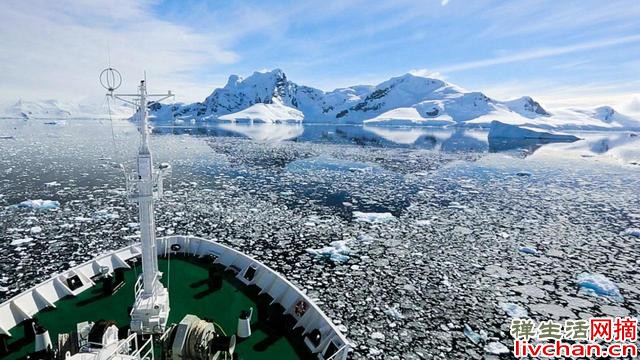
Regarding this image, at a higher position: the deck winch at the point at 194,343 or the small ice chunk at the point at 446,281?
the deck winch at the point at 194,343

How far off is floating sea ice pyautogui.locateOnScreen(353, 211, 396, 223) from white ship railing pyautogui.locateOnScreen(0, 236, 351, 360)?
10.5 meters

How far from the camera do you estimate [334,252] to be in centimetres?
1725

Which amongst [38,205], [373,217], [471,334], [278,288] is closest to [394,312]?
[471,334]

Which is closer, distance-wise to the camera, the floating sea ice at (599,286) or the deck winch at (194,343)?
the deck winch at (194,343)

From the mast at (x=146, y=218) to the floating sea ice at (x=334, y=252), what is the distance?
803 cm

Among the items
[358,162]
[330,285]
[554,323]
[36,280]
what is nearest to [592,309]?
[554,323]

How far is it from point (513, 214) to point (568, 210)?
505 cm

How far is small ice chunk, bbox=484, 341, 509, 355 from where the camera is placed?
35.0ft

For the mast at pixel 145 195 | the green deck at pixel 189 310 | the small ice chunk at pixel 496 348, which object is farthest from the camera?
the small ice chunk at pixel 496 348

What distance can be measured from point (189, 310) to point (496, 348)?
9.72 m

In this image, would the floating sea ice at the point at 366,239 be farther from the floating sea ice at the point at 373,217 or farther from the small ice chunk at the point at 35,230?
the small ice chunk at the point at 35,230

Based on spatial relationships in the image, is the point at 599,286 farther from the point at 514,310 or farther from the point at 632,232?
the point at 632,232

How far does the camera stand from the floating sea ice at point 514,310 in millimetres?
12492

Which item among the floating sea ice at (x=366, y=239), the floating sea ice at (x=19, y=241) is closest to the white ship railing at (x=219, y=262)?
the floating sea ice at (x=19, y=241)
